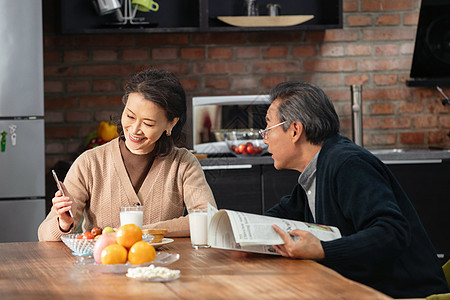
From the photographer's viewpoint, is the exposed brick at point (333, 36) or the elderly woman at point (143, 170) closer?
the elderly woman at point (143, 170)

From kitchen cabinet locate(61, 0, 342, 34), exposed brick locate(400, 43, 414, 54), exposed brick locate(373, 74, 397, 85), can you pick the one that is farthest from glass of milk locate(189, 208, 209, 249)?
exposed brick locate(400, 43, 414, 54)

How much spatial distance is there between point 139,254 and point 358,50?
124 inches

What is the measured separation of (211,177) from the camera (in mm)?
3812

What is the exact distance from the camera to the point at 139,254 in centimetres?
160

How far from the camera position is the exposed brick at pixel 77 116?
4.25 m

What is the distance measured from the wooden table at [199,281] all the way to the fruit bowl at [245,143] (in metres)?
2.10

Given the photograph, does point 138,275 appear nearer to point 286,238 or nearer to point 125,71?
point 286,238

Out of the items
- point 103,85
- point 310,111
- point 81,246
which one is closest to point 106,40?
point 103,85

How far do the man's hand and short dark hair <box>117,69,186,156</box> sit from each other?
783 millimetres

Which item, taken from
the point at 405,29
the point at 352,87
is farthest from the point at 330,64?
the point at 405,29

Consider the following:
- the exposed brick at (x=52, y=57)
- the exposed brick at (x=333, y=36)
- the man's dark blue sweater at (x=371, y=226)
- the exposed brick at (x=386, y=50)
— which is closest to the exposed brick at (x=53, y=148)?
the exposed brick at (x=52, y=57)

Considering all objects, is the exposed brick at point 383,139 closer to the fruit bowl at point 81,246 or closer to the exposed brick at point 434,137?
the exposed brick at point 434,137

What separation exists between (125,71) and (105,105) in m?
0.24

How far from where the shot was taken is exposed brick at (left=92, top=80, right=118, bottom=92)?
4.27 metres
